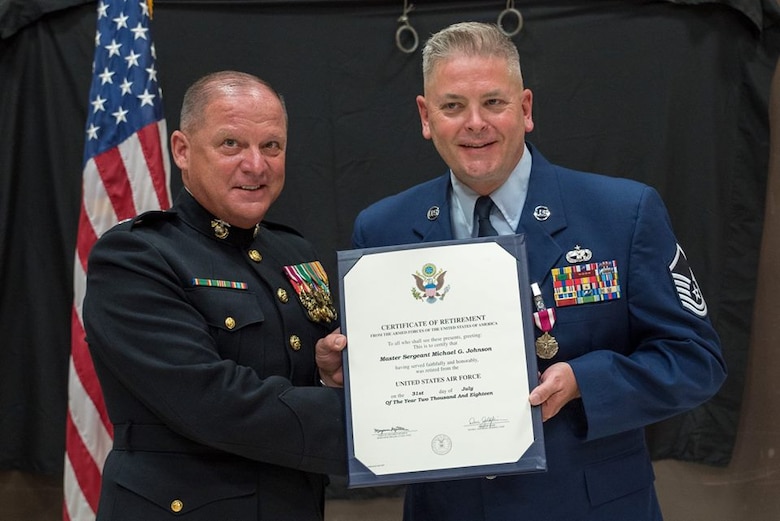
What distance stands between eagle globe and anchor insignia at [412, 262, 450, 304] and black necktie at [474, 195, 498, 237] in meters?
0.28

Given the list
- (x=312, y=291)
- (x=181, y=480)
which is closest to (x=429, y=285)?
(x=312, y=291)

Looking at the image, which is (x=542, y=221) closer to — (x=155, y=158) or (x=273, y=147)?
(x=273, y=147)

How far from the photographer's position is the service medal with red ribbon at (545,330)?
7.06 ft

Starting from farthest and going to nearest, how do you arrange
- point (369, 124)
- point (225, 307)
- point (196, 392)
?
point (369, 124) < point (225, 307) < point (196, 392)

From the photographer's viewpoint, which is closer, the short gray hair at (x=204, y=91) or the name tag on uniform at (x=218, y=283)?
the name tag on uniform at (x=218, y=283)

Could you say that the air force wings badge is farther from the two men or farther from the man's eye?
the man's eye

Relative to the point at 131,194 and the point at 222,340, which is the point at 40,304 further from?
the point at 222,340

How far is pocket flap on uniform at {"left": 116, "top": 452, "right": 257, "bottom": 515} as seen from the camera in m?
2.02

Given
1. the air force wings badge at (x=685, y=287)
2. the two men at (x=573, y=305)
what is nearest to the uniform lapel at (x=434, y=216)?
the two men at (x=573, y=305)

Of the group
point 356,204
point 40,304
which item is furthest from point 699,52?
point 40,304

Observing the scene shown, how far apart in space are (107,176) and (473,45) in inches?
73.2

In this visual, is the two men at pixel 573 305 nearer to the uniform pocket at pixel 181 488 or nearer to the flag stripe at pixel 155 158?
the uniform pocket at pixel 181 488

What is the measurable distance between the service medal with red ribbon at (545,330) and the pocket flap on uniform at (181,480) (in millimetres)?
722

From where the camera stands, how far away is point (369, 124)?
156 inches
